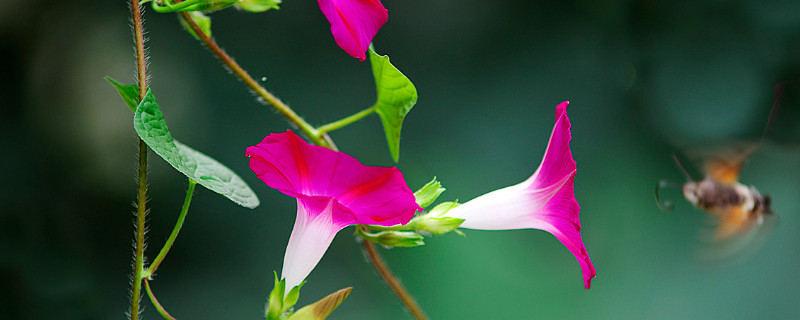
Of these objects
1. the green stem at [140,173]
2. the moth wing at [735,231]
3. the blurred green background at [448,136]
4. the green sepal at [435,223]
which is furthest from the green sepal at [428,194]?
the blurred green background at [448,136]

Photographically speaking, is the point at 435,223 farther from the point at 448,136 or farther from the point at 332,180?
the point at 448,136

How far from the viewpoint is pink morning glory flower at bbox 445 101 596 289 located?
1.15 feet

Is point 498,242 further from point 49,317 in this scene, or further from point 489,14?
point 49,317

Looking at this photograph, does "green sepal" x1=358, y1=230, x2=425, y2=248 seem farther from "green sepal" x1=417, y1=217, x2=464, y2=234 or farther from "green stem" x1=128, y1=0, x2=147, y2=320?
"green stem" x1=128, y1=0, x2=147, y2=320

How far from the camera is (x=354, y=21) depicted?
1.05 feet

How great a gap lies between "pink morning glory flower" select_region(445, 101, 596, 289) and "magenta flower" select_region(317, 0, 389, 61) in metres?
0.12

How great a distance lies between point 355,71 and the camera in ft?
5.40

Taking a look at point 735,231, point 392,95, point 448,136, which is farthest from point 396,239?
point 448,136

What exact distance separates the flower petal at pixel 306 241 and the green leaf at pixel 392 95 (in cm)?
11

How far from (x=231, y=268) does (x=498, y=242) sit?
2.41ft

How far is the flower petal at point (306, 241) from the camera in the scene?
1.04ft

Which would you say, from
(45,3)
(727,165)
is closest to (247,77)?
(727,165)

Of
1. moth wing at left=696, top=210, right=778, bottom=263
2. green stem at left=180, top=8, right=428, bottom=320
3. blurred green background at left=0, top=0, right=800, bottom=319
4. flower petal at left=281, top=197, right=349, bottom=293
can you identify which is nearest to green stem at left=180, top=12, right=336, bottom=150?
green stem at left=180, top=8, right=428, bottom=320

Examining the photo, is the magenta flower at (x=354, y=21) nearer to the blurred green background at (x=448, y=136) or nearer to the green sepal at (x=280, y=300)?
the green sepal at (x=280, y=300)
